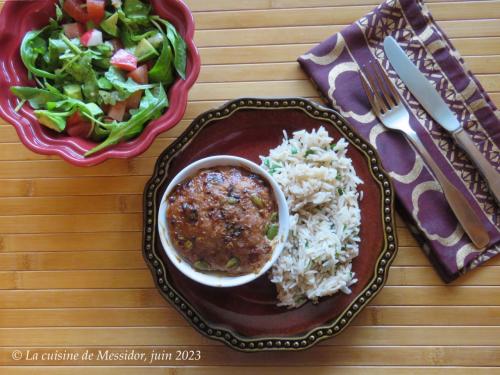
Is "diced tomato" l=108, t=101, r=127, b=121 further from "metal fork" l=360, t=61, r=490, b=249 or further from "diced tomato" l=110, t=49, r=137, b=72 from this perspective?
"metal fork" l=360, t=61, r=490, b=249

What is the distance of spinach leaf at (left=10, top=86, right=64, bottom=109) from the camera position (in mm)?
1606

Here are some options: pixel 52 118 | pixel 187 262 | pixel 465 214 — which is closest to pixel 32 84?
pixel 52 118

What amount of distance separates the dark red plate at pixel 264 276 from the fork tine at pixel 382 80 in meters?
0.21

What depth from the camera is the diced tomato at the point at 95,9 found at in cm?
163

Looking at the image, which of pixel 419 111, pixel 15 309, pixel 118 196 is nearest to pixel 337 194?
pixel 419 111


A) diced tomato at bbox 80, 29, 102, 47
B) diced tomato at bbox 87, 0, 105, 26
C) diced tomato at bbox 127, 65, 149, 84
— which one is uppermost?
diced tomato at bbox 87, 0, 105, 26

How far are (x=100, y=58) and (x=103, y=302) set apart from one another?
0.91 metres

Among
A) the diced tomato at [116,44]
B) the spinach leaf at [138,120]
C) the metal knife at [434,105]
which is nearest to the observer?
the spinach leaf at [138,120]

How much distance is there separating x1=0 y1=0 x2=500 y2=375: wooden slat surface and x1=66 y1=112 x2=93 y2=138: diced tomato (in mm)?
285

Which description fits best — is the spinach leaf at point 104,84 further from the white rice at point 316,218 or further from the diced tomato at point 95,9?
the white rice at point 316,218

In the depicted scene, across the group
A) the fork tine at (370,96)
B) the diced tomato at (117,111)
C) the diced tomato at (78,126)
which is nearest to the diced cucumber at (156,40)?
the diced tomato at (117,111)

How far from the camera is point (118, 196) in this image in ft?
6.23

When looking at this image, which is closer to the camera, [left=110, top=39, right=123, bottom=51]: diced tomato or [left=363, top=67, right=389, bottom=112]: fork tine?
[left=110, top=39, right=123, bottom=51]: diced tomato

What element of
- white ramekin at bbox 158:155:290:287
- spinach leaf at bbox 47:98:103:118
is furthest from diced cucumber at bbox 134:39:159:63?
white ramekin at bbox 158:155:290:287
